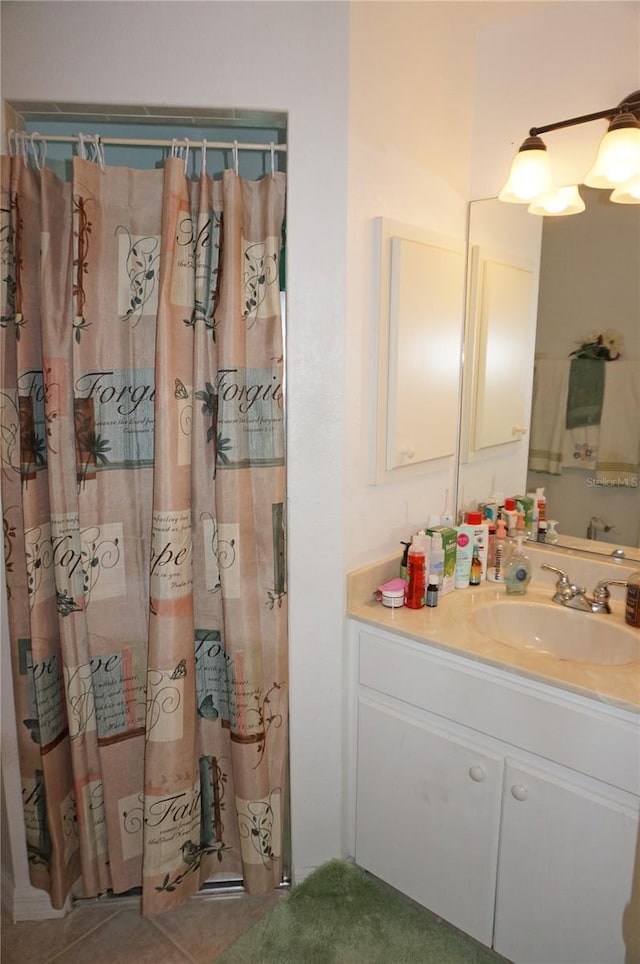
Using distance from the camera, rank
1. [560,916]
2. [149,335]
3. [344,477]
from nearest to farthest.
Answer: [560,916] → [149,335] → [344,477]

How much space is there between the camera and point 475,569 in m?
1.83

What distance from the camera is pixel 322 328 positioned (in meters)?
1.53

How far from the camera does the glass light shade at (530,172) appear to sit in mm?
1597

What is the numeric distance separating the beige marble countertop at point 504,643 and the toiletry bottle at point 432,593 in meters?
0.02

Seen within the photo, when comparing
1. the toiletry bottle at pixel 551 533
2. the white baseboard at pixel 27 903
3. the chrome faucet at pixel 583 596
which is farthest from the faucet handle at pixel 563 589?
the white baseboard at pixel 27 903

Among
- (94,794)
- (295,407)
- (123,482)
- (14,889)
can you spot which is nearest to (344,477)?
(295,407)

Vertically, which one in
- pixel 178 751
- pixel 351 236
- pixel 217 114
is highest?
pixel 217 114

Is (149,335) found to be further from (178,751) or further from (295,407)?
(178,751)

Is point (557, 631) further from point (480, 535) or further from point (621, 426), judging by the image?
point (621, 426)

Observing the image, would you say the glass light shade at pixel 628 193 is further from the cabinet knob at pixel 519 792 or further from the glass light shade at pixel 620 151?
the cabinet knob at pixel 519 792

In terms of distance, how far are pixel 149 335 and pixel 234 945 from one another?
160 centimetres

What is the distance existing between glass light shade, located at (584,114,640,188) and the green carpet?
197cm

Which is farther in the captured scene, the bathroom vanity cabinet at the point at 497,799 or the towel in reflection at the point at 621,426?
the towel in reflection at the point at 621,426

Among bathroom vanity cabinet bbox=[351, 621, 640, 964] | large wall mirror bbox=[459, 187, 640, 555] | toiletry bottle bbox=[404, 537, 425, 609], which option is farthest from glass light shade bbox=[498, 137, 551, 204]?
bathroom vanity cabinet bbox=[351, 621, 640, 964]
